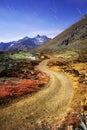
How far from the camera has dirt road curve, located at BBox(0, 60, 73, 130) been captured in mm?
22812

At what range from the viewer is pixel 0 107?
26.7 meters

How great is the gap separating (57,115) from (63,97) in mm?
6431

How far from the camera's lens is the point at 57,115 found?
25094mm

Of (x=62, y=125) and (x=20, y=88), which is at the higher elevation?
(x=20, y=88)

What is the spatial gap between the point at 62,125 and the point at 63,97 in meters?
9.10

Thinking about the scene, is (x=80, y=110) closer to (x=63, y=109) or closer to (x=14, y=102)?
(x=63, y=109)

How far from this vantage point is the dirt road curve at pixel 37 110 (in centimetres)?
2281

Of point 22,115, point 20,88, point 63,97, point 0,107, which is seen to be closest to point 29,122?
point 22,115

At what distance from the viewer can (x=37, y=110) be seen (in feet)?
85.8

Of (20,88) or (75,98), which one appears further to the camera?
(20,88)

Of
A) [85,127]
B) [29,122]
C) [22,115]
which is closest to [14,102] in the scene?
[22,115]

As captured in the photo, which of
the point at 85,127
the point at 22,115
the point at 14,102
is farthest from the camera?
the point at 14,102

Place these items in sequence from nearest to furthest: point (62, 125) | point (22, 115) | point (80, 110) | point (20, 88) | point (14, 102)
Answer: point (62, 125)
point (22, 115)
point (80, 110)
point (14, 102)
point (20, 88)

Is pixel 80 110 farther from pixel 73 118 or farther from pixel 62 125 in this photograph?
pixel 62 125
